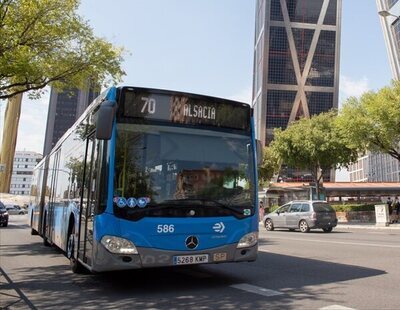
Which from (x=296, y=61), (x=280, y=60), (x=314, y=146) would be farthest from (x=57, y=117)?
(x=314, y=146)

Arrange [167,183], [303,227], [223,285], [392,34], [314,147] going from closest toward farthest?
[167,183] < [223,285] < [303,227] < [314,147] < [392,34]

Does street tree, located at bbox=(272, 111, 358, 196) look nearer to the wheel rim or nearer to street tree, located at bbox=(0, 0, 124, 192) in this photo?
the wheel rim

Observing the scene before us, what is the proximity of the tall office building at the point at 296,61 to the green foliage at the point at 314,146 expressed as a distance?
247 ft

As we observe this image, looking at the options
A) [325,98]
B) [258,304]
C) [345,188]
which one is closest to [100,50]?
[258,304]

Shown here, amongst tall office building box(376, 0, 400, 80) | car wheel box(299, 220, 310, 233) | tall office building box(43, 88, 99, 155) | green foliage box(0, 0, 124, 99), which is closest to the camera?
green foliage box(0, 0, 124, 99)

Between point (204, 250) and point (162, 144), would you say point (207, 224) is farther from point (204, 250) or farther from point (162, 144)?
point (162, 144)

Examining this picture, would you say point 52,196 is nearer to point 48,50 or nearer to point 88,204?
point 88,204

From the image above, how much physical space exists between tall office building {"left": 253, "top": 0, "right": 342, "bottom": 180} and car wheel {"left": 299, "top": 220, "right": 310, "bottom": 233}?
92454mm

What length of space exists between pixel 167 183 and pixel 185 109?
4.14ft

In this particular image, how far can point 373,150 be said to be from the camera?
100 feet

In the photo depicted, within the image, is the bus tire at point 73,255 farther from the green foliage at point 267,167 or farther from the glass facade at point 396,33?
the glass facade at point 396,33

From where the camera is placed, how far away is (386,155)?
131000 millimetres

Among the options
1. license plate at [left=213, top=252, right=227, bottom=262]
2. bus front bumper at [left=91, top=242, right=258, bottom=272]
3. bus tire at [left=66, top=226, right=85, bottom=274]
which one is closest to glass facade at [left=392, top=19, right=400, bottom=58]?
bus tire at [left=66, top=226, right=85, bottom=274]

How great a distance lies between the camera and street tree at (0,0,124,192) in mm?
13820
